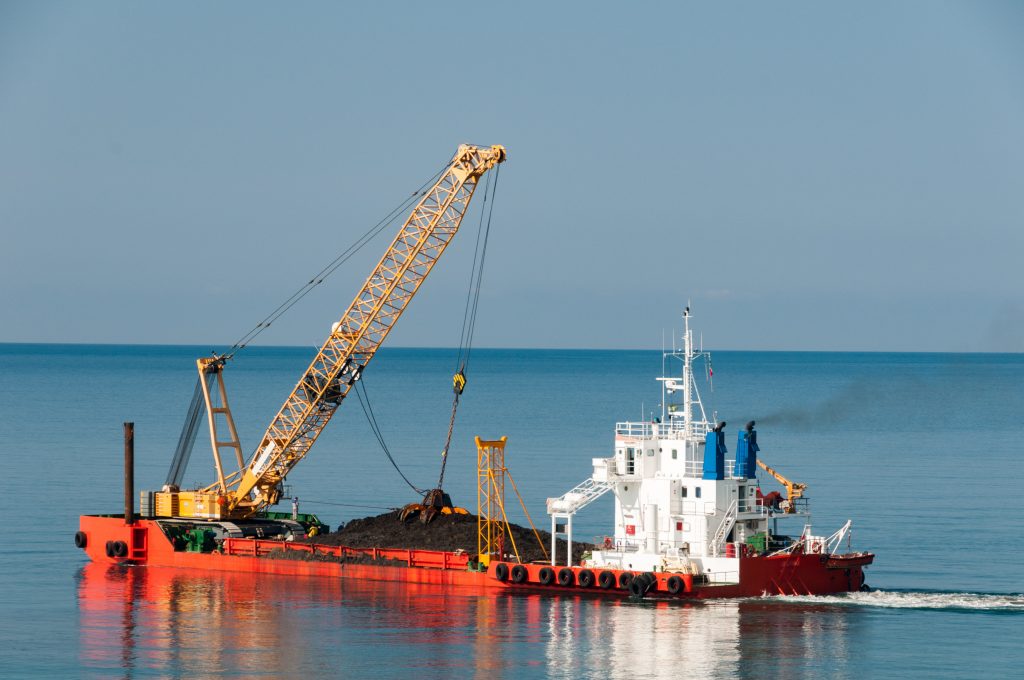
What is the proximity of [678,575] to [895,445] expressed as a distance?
2794 inches

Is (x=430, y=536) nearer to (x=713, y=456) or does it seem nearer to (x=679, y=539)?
(x=679, y=539)

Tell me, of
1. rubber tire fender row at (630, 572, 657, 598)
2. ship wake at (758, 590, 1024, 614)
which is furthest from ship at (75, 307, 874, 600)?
ship wake at (758, 590, 1024, 614)

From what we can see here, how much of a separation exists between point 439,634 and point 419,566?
10967 millimetres

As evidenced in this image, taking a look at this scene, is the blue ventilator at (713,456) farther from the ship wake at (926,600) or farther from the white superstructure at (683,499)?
the ship wake at (926,600)

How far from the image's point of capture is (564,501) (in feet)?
193

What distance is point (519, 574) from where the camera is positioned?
59000 millimetres

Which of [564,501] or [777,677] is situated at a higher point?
[564,501]

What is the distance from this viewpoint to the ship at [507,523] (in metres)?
56.7

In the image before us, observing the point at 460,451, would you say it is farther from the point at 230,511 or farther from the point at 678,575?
the point at 678,575

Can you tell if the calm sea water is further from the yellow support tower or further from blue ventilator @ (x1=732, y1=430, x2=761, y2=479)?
blue ventilator @ (x1=732, y1=430, x2=761, y2=479)

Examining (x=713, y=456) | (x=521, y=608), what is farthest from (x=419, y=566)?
(x=713, y=456)

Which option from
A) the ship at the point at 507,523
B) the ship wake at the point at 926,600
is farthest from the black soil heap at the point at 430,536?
the ship wake at the point at 926,600

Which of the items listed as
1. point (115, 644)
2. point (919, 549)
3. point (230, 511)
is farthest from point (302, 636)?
point (919, 549)

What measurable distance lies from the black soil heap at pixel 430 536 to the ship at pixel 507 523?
402mm
